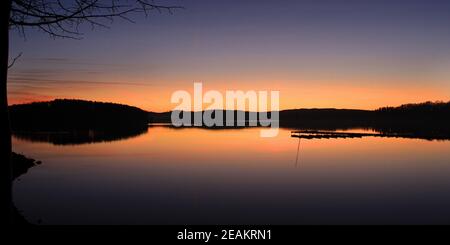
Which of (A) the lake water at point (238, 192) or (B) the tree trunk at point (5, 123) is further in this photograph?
(A) the lake water at point (238, 192)

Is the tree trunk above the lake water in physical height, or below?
above

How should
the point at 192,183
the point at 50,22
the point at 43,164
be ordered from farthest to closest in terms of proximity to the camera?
the point at 43,164 → the point at 192,183 → the point at 50,22

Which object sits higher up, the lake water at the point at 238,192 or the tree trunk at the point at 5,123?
the tree trunk at the point at 5,123

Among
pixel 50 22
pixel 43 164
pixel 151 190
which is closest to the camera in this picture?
pixel 50 22

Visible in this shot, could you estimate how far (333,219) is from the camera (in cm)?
1875

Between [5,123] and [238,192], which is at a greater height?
[5,123]

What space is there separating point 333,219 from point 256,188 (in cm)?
961

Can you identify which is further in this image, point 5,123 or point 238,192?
point 238,192

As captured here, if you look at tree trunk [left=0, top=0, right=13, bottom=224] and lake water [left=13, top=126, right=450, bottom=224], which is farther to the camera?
lake water [left=13, top=126, right=450, bottom=224]
